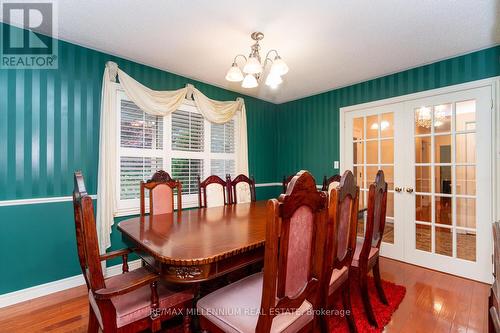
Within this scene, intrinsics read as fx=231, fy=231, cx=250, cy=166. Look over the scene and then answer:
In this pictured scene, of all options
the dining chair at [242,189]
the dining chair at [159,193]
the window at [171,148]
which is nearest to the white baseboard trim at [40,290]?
the window at [171,148]

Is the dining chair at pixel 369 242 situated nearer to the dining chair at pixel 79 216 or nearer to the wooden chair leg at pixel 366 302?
the wooden chair leg at pixel 366 302

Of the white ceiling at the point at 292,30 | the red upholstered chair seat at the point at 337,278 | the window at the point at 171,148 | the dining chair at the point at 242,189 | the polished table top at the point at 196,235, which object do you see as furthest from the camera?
the dining chair at the point at 242,189

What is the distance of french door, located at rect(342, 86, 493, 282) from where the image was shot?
2.54 meters

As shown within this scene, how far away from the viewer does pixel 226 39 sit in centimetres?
236

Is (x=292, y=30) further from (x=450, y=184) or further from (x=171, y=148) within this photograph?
(x=450, y=184)

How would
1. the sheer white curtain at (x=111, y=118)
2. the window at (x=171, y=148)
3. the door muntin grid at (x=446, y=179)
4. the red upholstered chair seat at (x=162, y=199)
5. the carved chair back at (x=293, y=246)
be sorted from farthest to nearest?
1. the window at (x=171, y=148)
2. the door muntin grid at (x=446, y=179)
3. the sheer white curtain at (x=111, y=118)
4. the red upholstered chair seat at (x=162, y=199)
5. the carved chair back at (x=293, y=246)

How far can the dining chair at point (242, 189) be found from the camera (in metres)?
2.96

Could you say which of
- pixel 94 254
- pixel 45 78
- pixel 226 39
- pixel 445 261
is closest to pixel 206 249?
pixel 94 254

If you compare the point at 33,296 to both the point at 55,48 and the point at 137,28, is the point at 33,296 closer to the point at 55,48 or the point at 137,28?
the point at 55,48

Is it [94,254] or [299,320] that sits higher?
[94,254]

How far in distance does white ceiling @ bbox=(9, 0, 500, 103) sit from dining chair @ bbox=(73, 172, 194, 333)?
1.64m

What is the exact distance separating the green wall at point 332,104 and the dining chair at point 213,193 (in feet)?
6.16

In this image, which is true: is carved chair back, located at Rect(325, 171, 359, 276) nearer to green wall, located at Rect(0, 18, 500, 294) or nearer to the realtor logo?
green wall, located at Rect(0, 18, 500, 294)

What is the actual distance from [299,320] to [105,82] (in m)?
2.89
